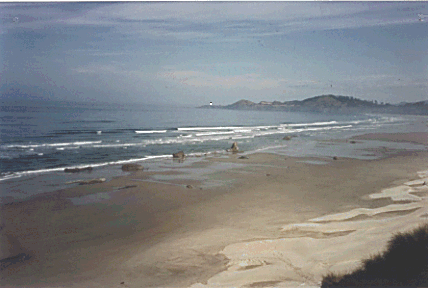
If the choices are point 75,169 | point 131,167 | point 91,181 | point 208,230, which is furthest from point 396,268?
point 75,169

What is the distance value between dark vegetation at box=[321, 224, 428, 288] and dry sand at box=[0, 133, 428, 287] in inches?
9.2

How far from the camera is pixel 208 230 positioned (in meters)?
6.36

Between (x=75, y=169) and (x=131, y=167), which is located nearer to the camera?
(x=75, y=169)

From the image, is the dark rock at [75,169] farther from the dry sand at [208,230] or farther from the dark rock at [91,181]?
the dry sand at [208,230]

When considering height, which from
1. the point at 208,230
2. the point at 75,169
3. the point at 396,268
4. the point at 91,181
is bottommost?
the point at 208,230

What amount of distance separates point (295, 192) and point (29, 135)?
18.6 meters

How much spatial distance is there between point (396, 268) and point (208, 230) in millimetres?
3251

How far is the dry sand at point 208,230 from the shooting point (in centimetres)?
457

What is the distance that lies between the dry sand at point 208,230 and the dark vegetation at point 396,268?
23cm

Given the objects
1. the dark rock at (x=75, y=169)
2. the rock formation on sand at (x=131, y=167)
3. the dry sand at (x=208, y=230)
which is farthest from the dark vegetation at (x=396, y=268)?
the dark rock at (x=75, y=169)

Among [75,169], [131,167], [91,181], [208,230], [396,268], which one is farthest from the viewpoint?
[131,167]

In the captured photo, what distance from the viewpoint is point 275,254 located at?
16.6ft

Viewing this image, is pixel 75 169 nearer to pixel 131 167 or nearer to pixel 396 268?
pixel 131 167

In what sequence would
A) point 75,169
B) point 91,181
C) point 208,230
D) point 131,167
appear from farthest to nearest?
point 131,167 < point 75,169 < point 91,181 < point 208,230
